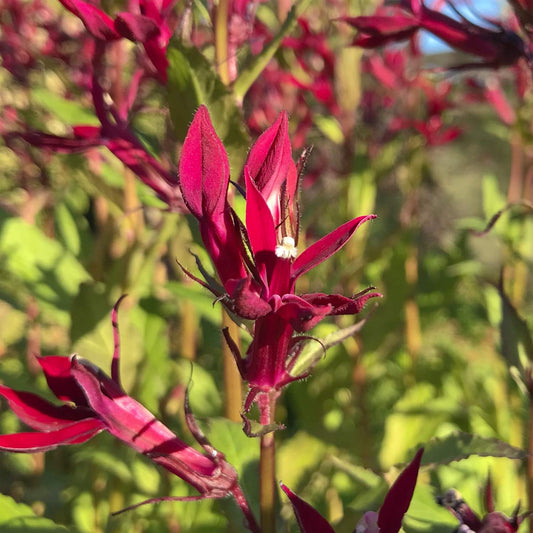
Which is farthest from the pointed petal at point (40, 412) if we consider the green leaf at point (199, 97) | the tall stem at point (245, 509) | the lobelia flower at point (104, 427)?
the green leaf at point (199, 97)

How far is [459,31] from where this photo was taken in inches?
24.2

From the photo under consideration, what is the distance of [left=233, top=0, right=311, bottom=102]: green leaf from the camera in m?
0.54

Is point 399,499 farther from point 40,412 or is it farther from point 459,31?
point 459,31

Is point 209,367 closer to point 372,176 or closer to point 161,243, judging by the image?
point 372,176

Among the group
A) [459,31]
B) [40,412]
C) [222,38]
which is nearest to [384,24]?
[459,31]

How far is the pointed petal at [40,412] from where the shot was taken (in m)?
0.43

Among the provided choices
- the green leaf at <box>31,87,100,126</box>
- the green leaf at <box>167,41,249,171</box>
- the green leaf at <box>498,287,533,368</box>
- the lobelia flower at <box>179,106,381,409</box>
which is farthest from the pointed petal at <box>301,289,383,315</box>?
the green leaf at <box>31,87,100,126</box>

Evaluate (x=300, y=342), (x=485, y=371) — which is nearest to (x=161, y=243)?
(x=300, y=342)

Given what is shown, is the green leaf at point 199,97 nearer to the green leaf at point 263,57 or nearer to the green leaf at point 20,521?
the green leaf at point 263,57

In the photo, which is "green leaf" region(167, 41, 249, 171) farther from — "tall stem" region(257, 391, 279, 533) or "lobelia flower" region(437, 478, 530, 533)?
"lobelia flower" region(437, 478, 530, 533)

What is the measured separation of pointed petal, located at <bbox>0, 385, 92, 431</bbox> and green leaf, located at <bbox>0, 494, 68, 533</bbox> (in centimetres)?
21

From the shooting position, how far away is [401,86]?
1.61m

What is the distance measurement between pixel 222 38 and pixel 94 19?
134 millimetres

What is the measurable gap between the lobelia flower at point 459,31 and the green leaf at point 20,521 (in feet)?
1.89
